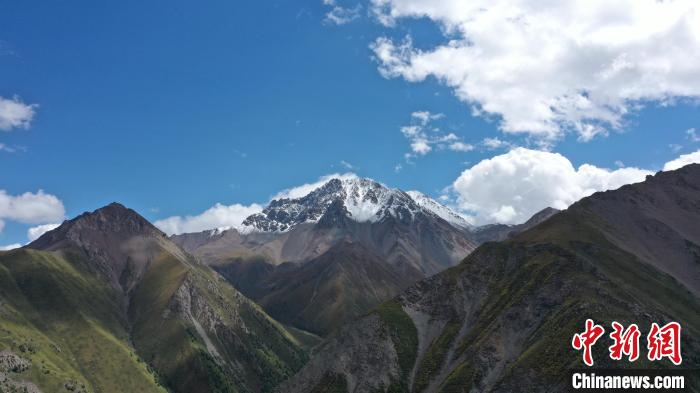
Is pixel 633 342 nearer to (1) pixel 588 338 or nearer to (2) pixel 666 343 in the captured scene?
(1) pixel 588 338

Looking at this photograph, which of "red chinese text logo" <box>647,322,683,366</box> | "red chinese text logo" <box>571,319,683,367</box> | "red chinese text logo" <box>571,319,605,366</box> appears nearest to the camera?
"red chinese text logo" <box>571,319,683,367</box>

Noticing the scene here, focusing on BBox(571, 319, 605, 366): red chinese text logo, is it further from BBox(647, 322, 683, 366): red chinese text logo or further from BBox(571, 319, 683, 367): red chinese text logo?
BBox(647, 322, 683, 366): red chinese text logo

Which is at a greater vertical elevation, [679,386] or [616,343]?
[616,343]

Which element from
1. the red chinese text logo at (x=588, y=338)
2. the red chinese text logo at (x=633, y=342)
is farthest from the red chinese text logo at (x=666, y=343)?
the red chinese text logo at (x=588, y=338)

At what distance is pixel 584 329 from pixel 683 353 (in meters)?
32.9

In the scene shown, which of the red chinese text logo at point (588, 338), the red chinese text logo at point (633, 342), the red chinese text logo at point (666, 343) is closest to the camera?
the red chinese text logo at point (633, 342)

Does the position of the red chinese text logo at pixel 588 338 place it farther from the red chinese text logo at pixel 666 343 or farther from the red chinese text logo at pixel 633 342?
the red chinese text logo at pixel 666 343

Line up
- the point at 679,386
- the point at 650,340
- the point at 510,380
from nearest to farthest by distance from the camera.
→ 1. the point at 679,386
2. the point at 650,340
3. the point at 510,380

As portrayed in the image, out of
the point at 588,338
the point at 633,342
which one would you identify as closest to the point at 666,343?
the point at 633,342

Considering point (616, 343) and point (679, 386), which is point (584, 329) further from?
point (679, 386)

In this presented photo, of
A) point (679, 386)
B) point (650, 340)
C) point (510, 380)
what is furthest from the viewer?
point (510, 380)

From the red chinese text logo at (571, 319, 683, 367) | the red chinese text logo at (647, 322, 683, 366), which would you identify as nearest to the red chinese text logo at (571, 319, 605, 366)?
the red chinese text logo at (571, 319, 683, 367)

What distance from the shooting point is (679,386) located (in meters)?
165

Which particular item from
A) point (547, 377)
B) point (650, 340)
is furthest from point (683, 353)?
point (547, 377)
